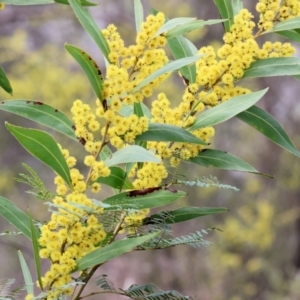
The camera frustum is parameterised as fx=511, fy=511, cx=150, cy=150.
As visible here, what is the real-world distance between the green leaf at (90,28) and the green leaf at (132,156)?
0.09 meters

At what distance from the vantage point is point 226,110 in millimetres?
460

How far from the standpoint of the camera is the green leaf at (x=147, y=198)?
0.41 m

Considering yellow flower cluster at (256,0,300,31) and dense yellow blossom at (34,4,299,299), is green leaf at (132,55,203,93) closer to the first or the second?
dense yellow blossom at (34,4,299,299)

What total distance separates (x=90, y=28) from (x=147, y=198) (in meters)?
0.15

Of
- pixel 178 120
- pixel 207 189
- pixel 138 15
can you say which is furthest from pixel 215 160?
pixel 207 189

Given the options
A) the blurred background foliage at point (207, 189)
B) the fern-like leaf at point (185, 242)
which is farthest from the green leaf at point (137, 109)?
the blurred background foliage at point (207, 189)

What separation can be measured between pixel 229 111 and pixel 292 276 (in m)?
1.74

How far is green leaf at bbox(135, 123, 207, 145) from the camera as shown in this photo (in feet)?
1.40

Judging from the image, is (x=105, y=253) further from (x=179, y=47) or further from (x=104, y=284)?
(x=179, y=47)

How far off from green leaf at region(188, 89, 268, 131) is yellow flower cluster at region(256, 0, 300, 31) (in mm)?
102

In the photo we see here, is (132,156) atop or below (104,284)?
atop

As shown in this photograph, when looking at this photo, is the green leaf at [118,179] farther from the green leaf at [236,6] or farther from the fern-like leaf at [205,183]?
the green leaf at [236,6]

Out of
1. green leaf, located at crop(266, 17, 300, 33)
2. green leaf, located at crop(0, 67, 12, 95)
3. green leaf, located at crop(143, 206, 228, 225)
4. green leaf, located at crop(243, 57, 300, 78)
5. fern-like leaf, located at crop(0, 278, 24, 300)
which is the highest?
green leaf, located at crop(266, 17, 300, 33)

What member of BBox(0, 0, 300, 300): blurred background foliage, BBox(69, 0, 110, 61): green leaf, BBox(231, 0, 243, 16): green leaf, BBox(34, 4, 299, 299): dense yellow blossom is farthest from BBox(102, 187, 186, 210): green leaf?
BBox(0, 0, 300, 300): blurred background foliage
